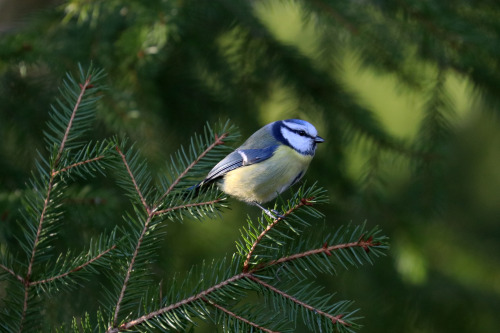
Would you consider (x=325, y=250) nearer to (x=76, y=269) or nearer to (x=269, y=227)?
(x=269, y=227)

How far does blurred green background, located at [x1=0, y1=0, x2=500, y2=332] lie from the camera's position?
172cm

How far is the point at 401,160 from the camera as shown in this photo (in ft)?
6.11

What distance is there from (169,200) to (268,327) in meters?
0.30

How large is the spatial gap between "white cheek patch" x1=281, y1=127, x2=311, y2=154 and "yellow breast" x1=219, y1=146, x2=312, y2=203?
3cm

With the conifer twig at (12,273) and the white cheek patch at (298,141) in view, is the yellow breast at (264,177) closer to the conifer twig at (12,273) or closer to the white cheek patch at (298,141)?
the white cheek patch at (298,141)

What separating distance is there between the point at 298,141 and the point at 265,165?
0.45ft

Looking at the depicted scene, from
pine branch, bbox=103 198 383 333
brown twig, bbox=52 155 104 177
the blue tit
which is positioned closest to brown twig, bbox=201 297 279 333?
pine branch, bbox=103 198 383 333

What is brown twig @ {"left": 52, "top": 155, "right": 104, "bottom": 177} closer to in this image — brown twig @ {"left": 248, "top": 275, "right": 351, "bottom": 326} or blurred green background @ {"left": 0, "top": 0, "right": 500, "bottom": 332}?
brown twig @ {"left": 248, "top": 275, "right": 351, "bottom": 326}

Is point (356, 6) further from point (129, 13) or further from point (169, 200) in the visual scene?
point (169, 200)

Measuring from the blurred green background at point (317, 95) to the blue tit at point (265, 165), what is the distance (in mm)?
361

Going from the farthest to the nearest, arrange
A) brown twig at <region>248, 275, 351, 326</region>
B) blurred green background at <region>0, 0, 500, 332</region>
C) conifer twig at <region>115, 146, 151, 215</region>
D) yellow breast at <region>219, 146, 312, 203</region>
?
blurred green background at <region>0, 0, 500, 332</region> → yellow breast at <region>219, 146, 312, 203</region> → conifer twig at <region>115, 146, 151, 215</region> → brown twig at <region>248, 275, 351, 326</region>

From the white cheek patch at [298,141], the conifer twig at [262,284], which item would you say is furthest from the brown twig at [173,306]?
the white cheek patch at [298,141]

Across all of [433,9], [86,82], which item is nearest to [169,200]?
[86,82]

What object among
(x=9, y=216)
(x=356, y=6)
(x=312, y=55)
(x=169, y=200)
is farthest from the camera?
(x=312, y=55)
